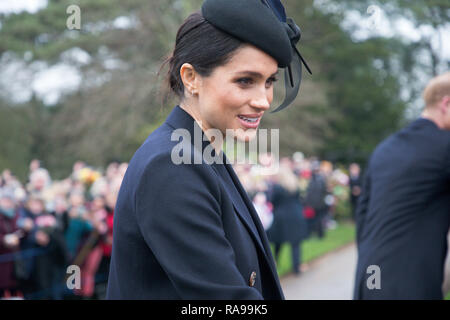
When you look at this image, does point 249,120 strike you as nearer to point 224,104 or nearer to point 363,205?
point 224,104

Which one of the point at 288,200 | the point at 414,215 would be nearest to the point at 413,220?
the point at 414,215

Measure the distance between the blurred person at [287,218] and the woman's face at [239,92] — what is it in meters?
8.53

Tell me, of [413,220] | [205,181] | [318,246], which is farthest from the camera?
[318,246]

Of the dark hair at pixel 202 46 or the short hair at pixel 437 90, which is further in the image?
the short hair at pixel 437 90

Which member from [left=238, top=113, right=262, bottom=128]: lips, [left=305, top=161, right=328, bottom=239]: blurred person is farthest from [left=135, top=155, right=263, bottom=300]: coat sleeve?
[left=305, top=161, right=328, bottom=239]: blurred person

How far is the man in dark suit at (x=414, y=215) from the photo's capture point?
3340 millimetres

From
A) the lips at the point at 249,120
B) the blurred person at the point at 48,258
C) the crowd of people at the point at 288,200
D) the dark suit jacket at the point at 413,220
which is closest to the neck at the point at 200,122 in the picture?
the lips at the point at 249,120

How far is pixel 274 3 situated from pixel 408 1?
18.1 m

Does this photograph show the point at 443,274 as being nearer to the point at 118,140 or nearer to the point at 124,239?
the point at 124,239

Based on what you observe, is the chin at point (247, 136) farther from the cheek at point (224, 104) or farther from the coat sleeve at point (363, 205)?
the coat sleeve at point (363, 205)

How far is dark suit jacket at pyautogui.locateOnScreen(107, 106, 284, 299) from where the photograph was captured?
1427mm

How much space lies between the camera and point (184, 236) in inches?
56.1

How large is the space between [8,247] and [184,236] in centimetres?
642
